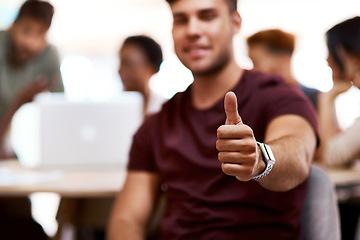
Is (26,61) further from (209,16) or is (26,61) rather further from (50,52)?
(209,16)

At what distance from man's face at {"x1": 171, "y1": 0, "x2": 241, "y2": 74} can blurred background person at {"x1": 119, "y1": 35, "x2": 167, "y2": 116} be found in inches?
61.6

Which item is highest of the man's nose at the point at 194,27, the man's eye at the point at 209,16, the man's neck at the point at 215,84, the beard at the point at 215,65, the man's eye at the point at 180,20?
the man's eye at the point at 209,16

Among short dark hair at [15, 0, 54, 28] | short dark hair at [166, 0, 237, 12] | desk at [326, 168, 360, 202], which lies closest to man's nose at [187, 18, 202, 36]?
short dark hair at [166, 0, 237, 12]

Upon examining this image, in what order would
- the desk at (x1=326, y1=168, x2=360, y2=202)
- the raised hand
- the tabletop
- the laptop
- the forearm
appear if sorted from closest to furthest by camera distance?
the raised hand, the forearm, the tabletop, the desk at (x1=326, y1=168, x2=360, y2=202), the laptop

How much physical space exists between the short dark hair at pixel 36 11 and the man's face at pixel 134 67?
0.60 m

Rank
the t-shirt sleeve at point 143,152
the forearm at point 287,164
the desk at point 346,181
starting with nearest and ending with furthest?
the forearm at point 287,164 < the t-shirt sleeve at point 143,152 < the desk at point 346,181

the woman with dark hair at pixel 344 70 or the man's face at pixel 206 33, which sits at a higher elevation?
the man's face at pixel 206 33

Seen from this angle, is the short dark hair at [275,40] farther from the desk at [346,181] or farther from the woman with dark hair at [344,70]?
the desk at [346,181]

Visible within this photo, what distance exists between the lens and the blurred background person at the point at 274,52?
3.21 metres

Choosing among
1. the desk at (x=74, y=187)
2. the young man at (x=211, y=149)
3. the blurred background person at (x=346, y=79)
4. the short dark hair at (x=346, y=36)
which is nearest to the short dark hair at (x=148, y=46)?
the desk at (x=74, y=187)

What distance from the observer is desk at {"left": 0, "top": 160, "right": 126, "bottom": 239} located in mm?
1805

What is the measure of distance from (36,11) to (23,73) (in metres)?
0.43

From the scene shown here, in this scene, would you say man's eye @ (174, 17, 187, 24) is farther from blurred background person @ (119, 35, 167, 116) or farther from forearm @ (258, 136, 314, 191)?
blurred background person @ (119, 35, 167, 116)

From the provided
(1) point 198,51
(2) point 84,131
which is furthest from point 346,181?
(2) point 84,131
